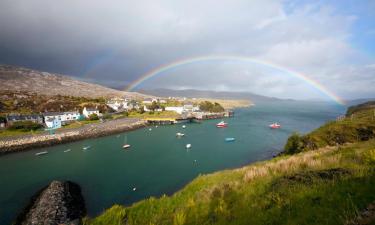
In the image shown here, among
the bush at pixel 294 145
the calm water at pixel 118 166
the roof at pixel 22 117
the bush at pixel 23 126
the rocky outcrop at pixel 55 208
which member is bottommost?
the calm water at pixel 118 166

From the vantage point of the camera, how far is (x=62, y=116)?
8369cm

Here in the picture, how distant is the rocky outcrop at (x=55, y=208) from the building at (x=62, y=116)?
61.8 meters

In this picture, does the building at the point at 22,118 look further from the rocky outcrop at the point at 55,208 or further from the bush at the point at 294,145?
the bush at the point at 294,145

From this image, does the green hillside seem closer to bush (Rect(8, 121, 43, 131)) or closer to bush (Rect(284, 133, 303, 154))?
bush (Rect(284, 133, 303, 154))

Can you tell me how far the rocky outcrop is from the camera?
18438 mm

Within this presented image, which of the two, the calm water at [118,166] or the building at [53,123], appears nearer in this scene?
the calm water at [118,166]

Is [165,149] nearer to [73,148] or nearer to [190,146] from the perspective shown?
[190,146]

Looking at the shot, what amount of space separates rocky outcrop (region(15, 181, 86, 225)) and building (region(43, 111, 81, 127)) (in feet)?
203

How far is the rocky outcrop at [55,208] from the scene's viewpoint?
726 inches

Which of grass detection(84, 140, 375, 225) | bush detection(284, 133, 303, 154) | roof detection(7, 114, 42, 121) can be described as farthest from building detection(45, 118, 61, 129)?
grass detection(84, 140, 375, 225)

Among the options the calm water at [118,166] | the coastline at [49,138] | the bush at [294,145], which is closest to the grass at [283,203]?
the calm water at [118,166]

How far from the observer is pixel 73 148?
5359 cm

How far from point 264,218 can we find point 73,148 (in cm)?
5830

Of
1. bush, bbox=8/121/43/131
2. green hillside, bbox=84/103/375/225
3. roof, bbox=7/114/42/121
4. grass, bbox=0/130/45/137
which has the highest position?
green hillside, bbox=84/103/375/225
